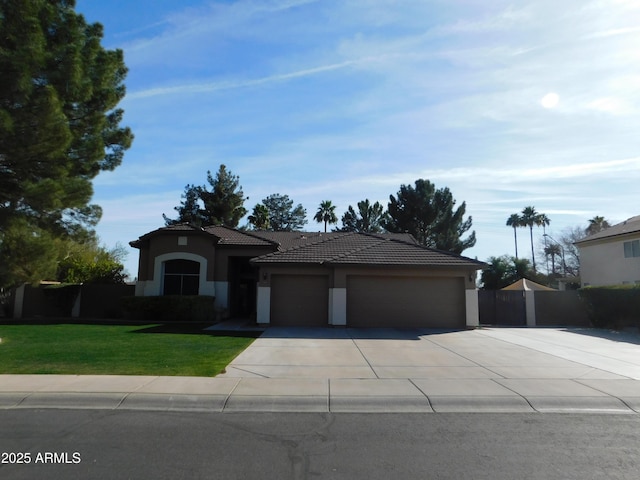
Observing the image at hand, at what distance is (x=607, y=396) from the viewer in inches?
322

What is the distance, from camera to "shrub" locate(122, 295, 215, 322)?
23219 millimetres

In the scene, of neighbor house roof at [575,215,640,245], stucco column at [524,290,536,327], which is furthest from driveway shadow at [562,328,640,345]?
neighbor house roof at [575,215,640,245]

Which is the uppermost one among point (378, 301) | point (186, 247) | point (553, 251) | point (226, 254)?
point (553, 251)

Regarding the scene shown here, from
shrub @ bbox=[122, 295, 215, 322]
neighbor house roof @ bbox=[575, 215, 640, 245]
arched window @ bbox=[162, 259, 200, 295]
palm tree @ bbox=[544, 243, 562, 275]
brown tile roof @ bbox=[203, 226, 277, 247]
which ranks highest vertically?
palm tree @ bbox=[544, 243, 562, 275]

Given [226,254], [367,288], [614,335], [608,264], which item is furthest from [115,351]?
[608,264]

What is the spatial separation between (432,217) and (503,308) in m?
23.4

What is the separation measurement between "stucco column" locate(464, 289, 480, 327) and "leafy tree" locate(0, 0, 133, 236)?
15.6m

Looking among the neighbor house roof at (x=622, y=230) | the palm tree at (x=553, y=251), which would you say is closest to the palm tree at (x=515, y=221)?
the palm tree at (x=553, y=251)

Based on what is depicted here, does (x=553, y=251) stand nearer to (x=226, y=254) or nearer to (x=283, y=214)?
(x=283, y=214)

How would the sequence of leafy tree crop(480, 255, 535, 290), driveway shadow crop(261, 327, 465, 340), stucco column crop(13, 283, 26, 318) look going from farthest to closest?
leafy tree crop(480, 255, 535, 290) < stucco column crop(13, 283, 26, 318) < driveway shadow crop(261, 327, 465, 340)

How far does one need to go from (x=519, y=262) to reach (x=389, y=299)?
29706 mm

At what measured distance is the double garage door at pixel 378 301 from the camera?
68.4 ft

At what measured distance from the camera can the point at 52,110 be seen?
46.4ft

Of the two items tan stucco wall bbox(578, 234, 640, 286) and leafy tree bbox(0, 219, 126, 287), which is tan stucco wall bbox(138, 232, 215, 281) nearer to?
leafy tree bbox(0, 219, 126, 287)
